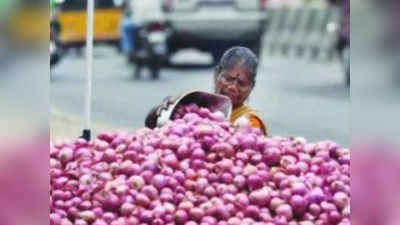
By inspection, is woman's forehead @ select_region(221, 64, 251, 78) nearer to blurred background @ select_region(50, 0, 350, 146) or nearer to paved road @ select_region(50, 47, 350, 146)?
paved road @ select_region(50, 47, 350, 146)

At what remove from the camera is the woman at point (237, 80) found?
175 inches

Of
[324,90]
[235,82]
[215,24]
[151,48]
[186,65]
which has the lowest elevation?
[186,65]

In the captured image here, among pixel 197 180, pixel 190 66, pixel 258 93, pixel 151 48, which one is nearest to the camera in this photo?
pixel 197 180

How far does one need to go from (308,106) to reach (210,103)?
989cm

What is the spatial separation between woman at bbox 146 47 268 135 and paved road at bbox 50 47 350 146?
3.63 metres

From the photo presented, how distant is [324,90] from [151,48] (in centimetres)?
260

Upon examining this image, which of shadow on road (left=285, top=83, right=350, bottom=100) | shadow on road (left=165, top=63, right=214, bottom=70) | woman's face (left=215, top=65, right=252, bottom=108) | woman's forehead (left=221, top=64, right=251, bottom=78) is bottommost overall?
shadow on road (left=165, top=63, right=214, bottom=70)

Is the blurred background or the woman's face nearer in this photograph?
the woman's face

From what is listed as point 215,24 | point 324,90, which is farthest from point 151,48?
point 324,90

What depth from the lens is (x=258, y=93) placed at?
1538cm

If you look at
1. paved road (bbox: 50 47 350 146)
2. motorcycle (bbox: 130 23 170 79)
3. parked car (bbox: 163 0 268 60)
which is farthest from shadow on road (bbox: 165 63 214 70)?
motorcycle (bbox: 130 23 170 79)

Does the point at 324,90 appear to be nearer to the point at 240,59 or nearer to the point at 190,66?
the point at 190,66

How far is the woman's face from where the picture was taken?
4.50 meters

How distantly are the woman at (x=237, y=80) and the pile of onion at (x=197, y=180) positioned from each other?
1.50 ft
